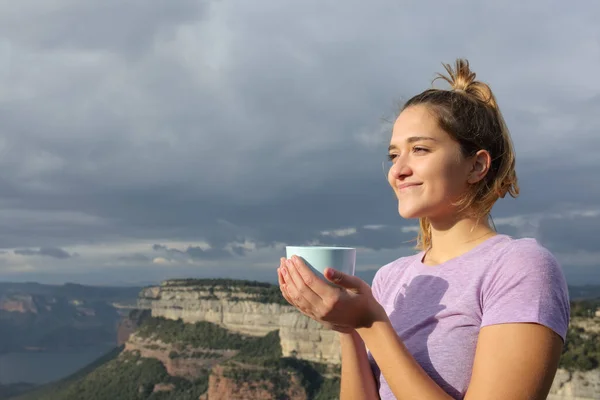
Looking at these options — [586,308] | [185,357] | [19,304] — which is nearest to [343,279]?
[586,308]

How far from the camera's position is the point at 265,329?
7675 centimetres

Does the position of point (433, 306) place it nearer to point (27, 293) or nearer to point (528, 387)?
point (528, 387)

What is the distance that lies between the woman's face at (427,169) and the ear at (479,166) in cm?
2

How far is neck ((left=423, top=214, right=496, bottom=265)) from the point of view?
2.82 metres

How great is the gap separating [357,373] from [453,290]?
2.24ft

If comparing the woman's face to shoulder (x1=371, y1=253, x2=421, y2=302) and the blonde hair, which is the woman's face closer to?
the blonde hair

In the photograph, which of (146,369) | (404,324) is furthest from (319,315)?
(146,369)

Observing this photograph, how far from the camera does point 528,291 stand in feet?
7.68

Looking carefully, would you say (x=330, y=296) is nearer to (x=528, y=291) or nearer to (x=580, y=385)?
(x=528, y=291)

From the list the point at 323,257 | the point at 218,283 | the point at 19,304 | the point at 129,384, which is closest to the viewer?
the point at 323,257

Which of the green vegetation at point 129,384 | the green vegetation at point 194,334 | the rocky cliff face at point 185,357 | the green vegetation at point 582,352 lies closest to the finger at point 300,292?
the green vegetation at point 582,352

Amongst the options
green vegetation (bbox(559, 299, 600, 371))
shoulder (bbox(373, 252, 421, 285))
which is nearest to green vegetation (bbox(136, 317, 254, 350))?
green vegetation (bbox(559, 299, 600, 371))

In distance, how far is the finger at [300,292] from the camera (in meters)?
2.40

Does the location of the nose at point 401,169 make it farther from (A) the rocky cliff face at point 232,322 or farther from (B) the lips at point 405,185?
(A) the rocky cliff face at point 232,322
